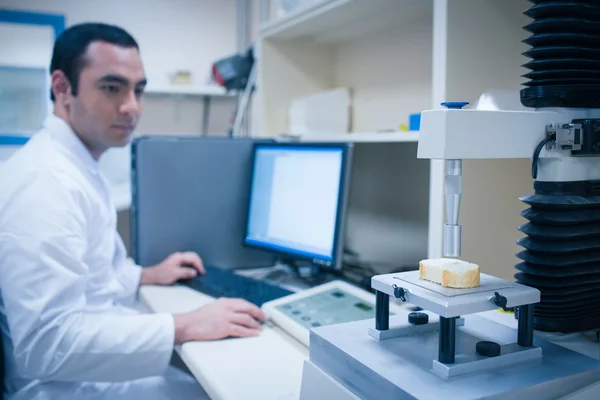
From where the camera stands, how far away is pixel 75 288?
3.44 ft

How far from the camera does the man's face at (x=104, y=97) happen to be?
136cm

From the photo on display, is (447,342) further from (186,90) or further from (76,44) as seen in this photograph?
(186,90)

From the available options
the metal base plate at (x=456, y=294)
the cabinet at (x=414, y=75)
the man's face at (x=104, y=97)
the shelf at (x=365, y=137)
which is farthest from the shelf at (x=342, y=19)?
the metal base plate at (x=456, y=294)

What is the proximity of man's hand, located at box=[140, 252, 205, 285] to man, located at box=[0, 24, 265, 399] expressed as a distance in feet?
0.43

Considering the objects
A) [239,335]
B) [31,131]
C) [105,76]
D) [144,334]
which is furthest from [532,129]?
[31,131]

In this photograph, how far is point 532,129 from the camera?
707mm

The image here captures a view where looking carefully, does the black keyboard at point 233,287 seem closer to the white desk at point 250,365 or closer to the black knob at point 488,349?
the white desk at point 250,365

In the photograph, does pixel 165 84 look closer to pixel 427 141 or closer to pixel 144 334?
pixel 144 334

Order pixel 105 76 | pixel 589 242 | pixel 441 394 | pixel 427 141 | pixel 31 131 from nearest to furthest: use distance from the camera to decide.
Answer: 1. pixel 441 394
2. pixel 427 141
3. pixel 589 242
4. pixel 105 76
5. pixel 31 131

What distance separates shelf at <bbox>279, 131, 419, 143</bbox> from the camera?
1173mm

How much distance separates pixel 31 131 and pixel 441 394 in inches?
98.2

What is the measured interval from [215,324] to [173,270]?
1.47 feet

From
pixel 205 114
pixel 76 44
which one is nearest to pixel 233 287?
pixel 76 44

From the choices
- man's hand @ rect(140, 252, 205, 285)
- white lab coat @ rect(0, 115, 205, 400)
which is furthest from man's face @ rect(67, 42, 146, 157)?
man's hand @ rect(140, 252, 205, 285)
